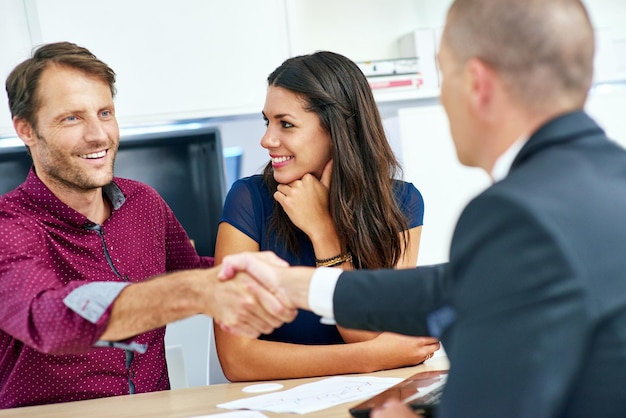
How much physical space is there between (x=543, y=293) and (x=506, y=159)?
0.25m

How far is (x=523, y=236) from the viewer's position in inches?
33.1

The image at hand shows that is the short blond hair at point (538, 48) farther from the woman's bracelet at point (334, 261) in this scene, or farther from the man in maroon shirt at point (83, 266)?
the woman's bracelet at point (334, 261)

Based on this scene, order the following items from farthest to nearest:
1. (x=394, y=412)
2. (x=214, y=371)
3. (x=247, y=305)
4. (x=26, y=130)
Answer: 1. (x=214, y=371)
2. (x=26, y=130)
3. (x=247, y=305)
4. (x=394, y=412)

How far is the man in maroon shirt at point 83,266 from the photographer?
144 cm

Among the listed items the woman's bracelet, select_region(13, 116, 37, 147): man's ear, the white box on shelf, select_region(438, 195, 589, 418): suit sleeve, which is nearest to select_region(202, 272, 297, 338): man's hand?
the woman's bracelet

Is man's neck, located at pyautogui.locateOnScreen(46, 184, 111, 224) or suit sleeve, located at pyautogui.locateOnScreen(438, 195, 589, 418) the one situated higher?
suit sleeve, located at pyautogui.locateOnScreen(438, 195, 589, 418)

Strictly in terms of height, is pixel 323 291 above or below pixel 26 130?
below

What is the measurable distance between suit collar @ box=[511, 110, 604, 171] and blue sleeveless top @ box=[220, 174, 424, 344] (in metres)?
0.98

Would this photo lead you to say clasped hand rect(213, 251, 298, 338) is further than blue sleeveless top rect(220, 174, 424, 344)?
No

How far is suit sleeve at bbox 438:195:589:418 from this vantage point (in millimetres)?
824

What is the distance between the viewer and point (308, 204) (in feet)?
6.39

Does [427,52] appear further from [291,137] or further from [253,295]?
[253,295]

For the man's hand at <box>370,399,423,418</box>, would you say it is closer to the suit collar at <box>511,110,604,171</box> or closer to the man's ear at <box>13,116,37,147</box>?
the suit collar at <box>511,110,604,171</box>

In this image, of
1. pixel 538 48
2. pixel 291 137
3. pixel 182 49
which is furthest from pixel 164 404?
pixel 182 49
